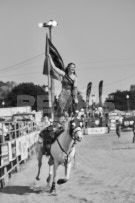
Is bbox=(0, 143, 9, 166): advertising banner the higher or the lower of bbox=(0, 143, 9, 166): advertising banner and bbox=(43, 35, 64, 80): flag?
the lower

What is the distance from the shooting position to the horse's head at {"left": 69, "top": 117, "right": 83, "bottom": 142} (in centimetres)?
973

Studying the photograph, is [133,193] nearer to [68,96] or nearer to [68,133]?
[68,133]

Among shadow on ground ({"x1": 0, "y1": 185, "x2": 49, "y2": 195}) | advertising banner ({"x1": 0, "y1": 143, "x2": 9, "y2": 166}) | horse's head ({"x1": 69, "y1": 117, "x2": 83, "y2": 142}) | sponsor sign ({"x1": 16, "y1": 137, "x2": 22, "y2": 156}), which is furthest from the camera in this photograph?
sponsor sign ({"x1": 16, "y1": 137, "x2": 22, "y2": 156})

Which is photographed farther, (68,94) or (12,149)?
(12,149)

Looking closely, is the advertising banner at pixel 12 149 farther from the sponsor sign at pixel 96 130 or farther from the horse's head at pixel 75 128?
the sponsor sign at pixel 96 130

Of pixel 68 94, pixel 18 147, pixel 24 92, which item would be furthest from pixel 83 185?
pixel 24 92

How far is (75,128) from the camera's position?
9922 mm

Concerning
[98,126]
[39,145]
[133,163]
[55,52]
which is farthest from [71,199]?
[98,126]

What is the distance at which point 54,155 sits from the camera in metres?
10.3

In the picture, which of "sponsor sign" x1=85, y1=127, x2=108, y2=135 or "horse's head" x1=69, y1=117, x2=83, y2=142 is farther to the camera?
"sponsor sign" x1=85, y1=127, x2=108, y2=135

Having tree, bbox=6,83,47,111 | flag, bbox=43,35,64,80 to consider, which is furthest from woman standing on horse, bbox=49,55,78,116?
tree, bbox=6,83,47,111

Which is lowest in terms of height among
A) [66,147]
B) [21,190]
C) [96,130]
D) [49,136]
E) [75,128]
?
[21,190]

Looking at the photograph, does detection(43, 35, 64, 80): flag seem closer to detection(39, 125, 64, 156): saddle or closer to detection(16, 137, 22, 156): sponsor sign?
detection(16, 137, 22, 156): sponsor sign

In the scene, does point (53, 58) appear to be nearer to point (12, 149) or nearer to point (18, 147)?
point (18, 147)
